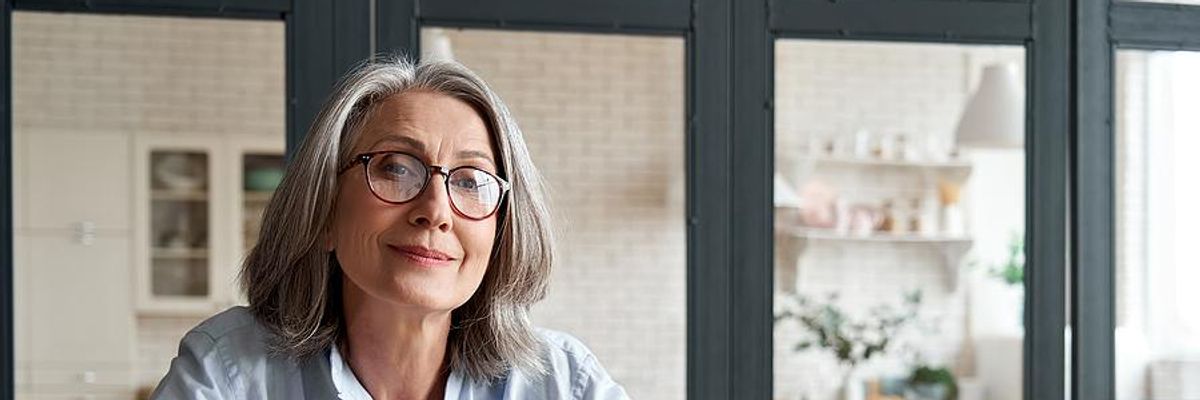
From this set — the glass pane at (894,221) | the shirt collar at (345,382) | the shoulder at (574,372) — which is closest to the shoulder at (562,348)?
the shoulder at (574,372)

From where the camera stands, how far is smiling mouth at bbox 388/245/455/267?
182 centimetres

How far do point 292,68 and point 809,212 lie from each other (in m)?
5.29

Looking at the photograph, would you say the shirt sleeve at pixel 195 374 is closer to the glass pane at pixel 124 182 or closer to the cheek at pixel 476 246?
the cheek at pixel 476 246

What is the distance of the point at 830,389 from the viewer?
7.50 m

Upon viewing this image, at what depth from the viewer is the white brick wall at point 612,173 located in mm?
7391

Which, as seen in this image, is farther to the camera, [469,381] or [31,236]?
[31,236]

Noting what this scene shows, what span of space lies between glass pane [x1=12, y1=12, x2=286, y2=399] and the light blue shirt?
5.24 metres

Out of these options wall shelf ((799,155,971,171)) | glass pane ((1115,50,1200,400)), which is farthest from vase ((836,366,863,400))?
glass pane ((1115,50,1200,400))

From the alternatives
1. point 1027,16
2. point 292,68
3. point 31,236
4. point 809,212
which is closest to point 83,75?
point 31,236

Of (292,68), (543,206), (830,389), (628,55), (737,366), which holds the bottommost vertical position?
(830,389)

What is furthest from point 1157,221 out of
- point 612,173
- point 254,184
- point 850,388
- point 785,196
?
point 254,184

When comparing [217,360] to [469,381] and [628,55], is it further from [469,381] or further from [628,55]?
[628,55]

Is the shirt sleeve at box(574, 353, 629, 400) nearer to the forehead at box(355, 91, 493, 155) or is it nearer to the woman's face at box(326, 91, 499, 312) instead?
the woman's face at box(326, 91, 499, 312)

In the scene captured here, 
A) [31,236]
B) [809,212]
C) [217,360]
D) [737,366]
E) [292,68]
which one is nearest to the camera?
[217,360]
